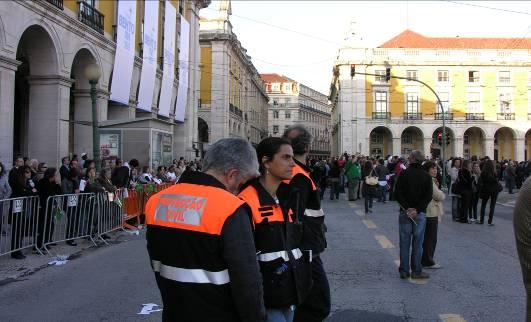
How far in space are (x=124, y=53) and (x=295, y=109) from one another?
98.9m

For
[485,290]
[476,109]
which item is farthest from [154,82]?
[476,109]

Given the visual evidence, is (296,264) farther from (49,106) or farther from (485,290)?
(49,106)

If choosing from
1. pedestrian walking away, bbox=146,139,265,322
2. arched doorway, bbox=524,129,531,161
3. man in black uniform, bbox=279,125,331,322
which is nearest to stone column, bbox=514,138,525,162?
arched doorway, bbox=524,129,531,161

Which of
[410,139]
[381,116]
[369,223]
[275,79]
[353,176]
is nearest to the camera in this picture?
[369,223]

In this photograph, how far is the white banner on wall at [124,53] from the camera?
22953 mm

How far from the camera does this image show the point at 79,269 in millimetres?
8203

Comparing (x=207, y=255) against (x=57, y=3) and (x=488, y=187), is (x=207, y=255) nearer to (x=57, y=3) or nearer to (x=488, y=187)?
(x=488, y=187)

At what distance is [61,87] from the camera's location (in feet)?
61.1

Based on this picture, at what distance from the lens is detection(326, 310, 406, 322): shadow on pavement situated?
5.25 m

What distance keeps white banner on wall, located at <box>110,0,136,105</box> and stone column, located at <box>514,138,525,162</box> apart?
2088 inches

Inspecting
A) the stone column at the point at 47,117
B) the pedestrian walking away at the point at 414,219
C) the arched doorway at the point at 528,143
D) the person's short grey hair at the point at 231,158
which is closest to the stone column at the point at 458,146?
the arched doorway at the point at 528,143

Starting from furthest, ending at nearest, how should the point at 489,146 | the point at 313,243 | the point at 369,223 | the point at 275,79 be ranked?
the point at 275,79 → the point at 489,146 → the point at 369,223 → the point at 313,243

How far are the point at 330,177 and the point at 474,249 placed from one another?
12.3m

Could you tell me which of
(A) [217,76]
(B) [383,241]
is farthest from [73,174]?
(A) [217,76]
